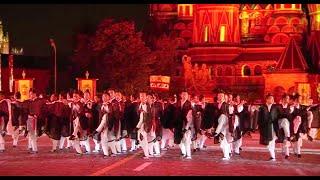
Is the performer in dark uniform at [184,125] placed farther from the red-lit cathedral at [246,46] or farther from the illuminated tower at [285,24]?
the illuminated tower at [285,24]

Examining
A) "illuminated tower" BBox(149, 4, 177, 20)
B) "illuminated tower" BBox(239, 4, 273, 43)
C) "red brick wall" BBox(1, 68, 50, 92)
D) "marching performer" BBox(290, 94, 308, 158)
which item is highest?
"illuminated tower" BBox(149, 4, 177, 20)

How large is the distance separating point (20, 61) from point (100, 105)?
2923 inches

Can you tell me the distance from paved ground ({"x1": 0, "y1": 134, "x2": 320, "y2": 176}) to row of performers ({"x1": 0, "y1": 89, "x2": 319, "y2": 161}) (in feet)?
1.86

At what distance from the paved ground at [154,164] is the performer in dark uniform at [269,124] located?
1.84 ft

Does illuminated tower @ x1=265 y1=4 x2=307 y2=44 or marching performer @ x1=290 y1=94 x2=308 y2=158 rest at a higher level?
illuminated tower @ x1=265 y1=4 x2=307 y2=44

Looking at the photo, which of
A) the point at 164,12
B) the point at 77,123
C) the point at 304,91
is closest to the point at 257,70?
the point at 164,12

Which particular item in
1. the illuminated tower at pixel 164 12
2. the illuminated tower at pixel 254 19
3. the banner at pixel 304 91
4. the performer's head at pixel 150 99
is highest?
the illuminated tower at pixel 164 12

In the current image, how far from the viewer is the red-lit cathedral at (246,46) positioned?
72.3 m

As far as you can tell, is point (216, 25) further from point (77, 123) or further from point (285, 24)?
point (77, 123)

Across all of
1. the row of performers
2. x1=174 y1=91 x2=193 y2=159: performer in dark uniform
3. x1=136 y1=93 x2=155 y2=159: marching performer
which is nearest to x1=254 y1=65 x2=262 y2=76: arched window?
the row of performers

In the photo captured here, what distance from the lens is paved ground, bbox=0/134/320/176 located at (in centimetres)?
1705

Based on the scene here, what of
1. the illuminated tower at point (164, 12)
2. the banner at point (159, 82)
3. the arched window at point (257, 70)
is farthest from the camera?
the illuminated tower at point (164, 12)

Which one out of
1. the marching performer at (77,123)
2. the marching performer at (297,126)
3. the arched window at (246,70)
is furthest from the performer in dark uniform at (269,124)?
the arched window at (246,70)

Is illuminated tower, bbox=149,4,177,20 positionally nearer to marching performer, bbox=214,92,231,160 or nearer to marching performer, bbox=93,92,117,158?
marching performer, bbox=93,92,117,158
